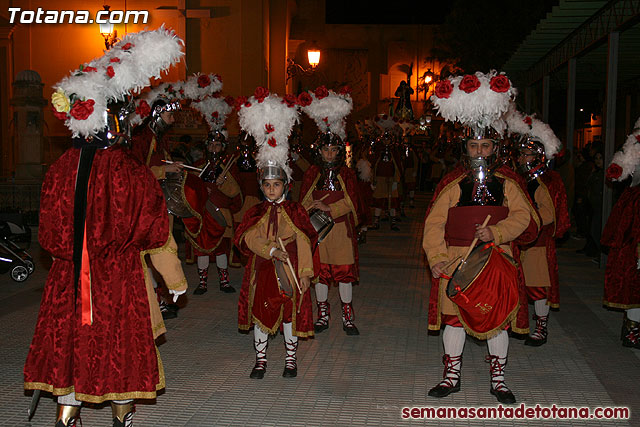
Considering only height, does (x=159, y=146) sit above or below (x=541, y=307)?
above

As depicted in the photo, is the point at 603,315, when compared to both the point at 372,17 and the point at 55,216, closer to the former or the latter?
the point at 55,216

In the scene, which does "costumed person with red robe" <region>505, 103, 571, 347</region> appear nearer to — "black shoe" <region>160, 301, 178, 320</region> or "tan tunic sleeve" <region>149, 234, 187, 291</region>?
"tan tunic sleeve" <region>149, 234, 187, 291</region>

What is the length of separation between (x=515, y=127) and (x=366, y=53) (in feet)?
97.8

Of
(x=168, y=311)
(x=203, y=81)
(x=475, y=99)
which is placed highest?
(x=203, y=81)

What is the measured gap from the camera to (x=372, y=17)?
125 ft

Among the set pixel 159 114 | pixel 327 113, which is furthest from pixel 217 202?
pixel 327 113

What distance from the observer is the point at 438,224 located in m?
5.12

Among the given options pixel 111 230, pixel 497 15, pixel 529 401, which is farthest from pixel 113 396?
pixel 497 15

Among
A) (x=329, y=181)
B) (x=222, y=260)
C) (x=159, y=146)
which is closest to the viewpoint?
(x=329, y=181)

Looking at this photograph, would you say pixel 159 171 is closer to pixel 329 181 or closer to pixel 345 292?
pixel 329 181

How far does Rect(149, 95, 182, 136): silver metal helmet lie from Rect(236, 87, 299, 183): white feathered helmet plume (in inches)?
64.0

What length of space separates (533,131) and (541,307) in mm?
1830

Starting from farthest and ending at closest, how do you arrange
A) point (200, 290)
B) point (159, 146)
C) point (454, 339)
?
1. point (200, 290)
2. point (159, 146)
3. point (454, 339)

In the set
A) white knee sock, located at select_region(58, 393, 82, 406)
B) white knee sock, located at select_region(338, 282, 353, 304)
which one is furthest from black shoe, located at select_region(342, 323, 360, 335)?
white knee sock, located at select_region(58, 393, 82, 406)
